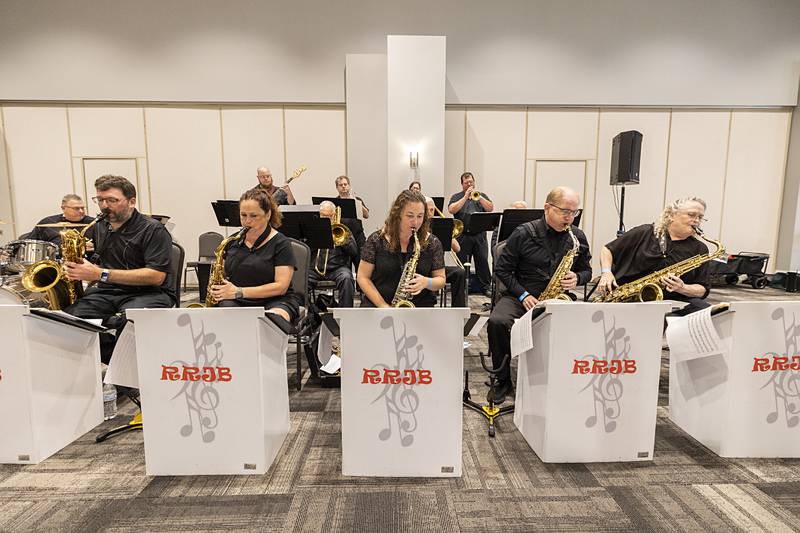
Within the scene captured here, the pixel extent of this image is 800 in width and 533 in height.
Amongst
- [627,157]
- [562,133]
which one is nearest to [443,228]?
[627,157]

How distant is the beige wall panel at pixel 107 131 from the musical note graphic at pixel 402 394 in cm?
665

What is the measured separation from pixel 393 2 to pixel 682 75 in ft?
15.3

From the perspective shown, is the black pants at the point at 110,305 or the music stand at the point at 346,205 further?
the music stand at the point at 346,205

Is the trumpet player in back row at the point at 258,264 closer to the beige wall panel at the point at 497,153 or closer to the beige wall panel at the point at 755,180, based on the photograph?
the beige wall panel at the point at 497,153

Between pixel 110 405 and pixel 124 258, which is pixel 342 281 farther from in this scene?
pixel 110 405

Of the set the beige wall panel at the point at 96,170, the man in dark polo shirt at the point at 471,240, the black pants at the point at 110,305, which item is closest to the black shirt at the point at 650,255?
the man in dark polo shirt at the point at 471,240

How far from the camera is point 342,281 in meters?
3.89

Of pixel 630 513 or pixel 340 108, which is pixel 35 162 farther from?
pixel 630 513

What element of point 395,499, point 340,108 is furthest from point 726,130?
point 395,499

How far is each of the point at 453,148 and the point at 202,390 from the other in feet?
19.3

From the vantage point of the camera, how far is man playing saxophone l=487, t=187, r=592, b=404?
279 centimetres

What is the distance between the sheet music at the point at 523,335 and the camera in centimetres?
215

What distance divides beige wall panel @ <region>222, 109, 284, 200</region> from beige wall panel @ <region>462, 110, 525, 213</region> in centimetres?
294

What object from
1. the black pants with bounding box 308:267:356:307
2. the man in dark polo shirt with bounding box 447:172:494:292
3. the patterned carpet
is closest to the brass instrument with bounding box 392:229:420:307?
the patterned carpet
